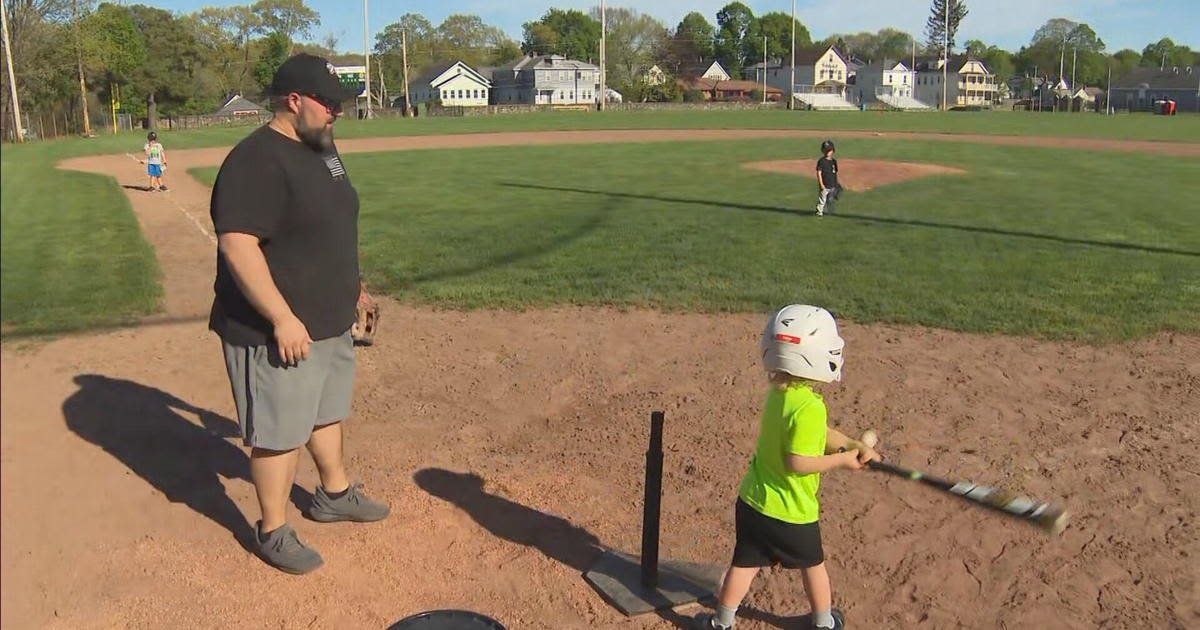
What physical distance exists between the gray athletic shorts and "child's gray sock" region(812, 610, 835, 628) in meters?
2.05

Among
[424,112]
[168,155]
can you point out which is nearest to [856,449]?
[168,155]

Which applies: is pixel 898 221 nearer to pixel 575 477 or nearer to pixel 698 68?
pixel 575 477

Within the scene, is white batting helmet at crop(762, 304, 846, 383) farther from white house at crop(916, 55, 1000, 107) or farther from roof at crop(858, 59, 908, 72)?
white house at crop(916, 55, 1000, 107)

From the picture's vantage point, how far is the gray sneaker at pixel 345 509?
163 inches

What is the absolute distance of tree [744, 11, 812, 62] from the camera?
132 meters

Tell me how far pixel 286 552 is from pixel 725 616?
5.75 feet

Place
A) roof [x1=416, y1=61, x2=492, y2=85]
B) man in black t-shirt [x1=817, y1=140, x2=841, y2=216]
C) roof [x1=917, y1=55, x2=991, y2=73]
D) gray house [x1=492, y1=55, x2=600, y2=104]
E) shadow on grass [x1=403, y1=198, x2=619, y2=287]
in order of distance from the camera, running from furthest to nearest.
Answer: roof [x1=917, y1=55, x2=991, y2=73] → roof [x1=416, y1=61, x2=492, y2=85] → gray house [x1=492, y1=55, x2=600, y2=104] → man in black t-shirt [x1=817, y1=140, x2=841, y2=216] → shadow on grass [x1=403, y1=198, x2=619, y2=287]

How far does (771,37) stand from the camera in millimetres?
131625

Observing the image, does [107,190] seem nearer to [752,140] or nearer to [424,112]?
[752,140]

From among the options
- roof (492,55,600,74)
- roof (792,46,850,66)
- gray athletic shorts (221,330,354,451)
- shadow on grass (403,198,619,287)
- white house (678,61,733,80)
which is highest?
roof (792,46,850,66)

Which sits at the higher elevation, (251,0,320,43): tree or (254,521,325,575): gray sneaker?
(251,0,320,43): tree

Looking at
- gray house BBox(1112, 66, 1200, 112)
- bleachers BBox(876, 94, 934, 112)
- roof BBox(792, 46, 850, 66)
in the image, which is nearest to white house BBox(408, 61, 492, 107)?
roof BBox(792, 46, 850, 66)

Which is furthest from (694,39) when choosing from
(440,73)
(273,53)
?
(273,53)

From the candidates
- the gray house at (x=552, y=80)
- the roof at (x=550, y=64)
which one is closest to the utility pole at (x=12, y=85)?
the gray house at (x=552, y=80)
